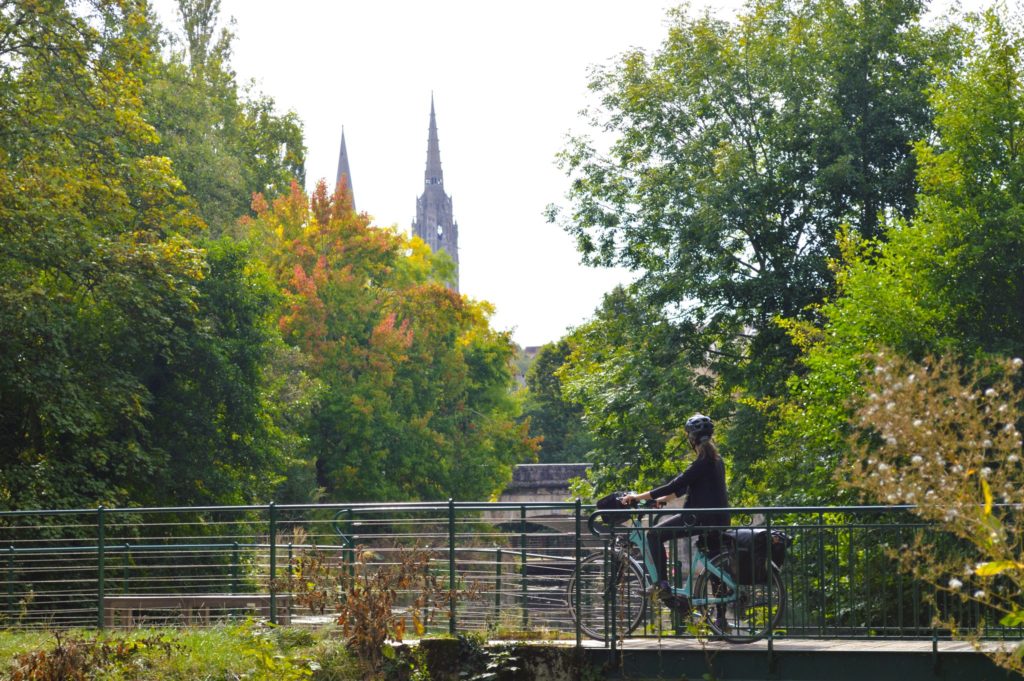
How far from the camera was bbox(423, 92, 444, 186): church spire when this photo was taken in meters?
135

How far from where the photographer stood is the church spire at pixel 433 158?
5330 inches

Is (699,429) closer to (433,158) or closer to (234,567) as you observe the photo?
(234,567)

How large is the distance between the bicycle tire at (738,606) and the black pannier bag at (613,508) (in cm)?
80

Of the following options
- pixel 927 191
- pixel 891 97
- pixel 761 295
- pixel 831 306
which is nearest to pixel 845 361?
pixel 831 306

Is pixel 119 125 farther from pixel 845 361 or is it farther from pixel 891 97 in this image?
pixel 891 97

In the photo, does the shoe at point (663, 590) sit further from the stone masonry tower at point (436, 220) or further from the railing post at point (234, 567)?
the stone masonry tower at point (436, 220)

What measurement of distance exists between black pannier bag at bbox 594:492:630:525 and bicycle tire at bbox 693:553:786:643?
796mm

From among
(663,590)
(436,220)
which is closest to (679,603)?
(663,590)

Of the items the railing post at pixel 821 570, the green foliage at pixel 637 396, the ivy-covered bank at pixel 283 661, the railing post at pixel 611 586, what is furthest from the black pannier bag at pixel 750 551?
the green foliage at pixel 637 396

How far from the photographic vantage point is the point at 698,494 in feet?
35.0

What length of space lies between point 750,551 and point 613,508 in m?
1.21

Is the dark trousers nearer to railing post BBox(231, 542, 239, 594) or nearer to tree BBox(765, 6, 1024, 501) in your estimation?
railing post BBox(231, 542, 239, 594)

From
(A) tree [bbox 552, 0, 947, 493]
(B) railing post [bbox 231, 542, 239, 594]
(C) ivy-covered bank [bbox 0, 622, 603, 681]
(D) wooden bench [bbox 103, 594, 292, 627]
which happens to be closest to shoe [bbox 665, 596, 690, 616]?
(C) ivy-covered bank [bbox 0, 622, 603, 681]

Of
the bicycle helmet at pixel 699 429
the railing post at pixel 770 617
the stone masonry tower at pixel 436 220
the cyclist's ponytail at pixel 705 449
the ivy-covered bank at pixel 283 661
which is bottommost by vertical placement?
the ivy-covered bank at pixel 283 661
